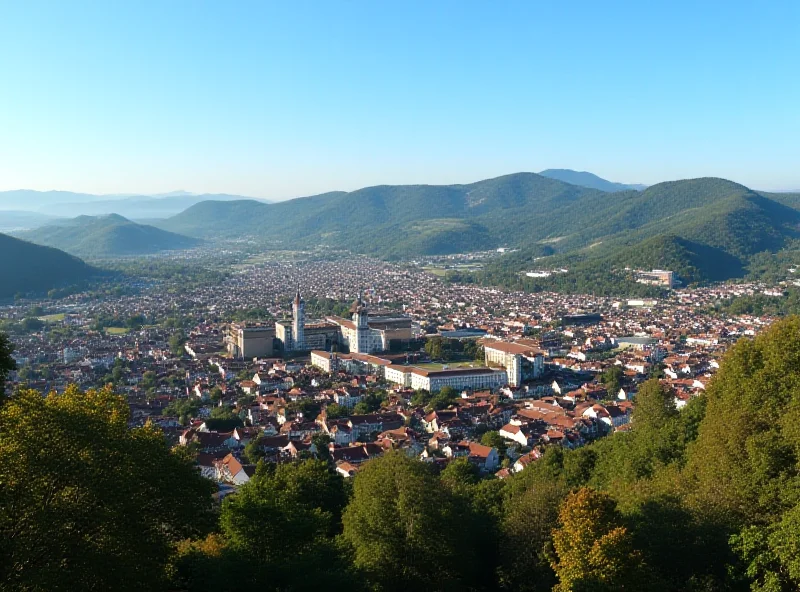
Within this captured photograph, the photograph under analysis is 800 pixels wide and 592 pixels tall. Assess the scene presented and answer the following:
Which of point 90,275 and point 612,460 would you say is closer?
point 612,460

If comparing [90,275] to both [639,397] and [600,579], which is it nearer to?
[639,397]

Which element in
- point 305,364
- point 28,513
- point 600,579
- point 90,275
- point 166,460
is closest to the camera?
point 28,513

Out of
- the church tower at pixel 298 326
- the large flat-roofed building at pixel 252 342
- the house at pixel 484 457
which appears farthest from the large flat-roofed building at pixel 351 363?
the house at pixel 484 457

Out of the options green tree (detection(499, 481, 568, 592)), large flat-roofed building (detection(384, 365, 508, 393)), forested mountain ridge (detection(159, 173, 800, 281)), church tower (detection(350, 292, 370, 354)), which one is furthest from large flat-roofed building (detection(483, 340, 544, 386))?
forested mountain ridge (detection(159, 173, 800, 281))

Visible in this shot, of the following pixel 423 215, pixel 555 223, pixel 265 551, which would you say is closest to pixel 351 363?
pixel 265 551

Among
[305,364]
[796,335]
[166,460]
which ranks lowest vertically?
[305,364]

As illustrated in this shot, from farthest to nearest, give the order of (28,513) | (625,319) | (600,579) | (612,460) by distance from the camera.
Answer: (625,319) → (612,460) → (600,579) → (28,513)

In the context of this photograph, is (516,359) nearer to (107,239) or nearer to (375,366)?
(375,366)

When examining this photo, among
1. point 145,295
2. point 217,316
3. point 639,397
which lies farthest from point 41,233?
point 639,397
